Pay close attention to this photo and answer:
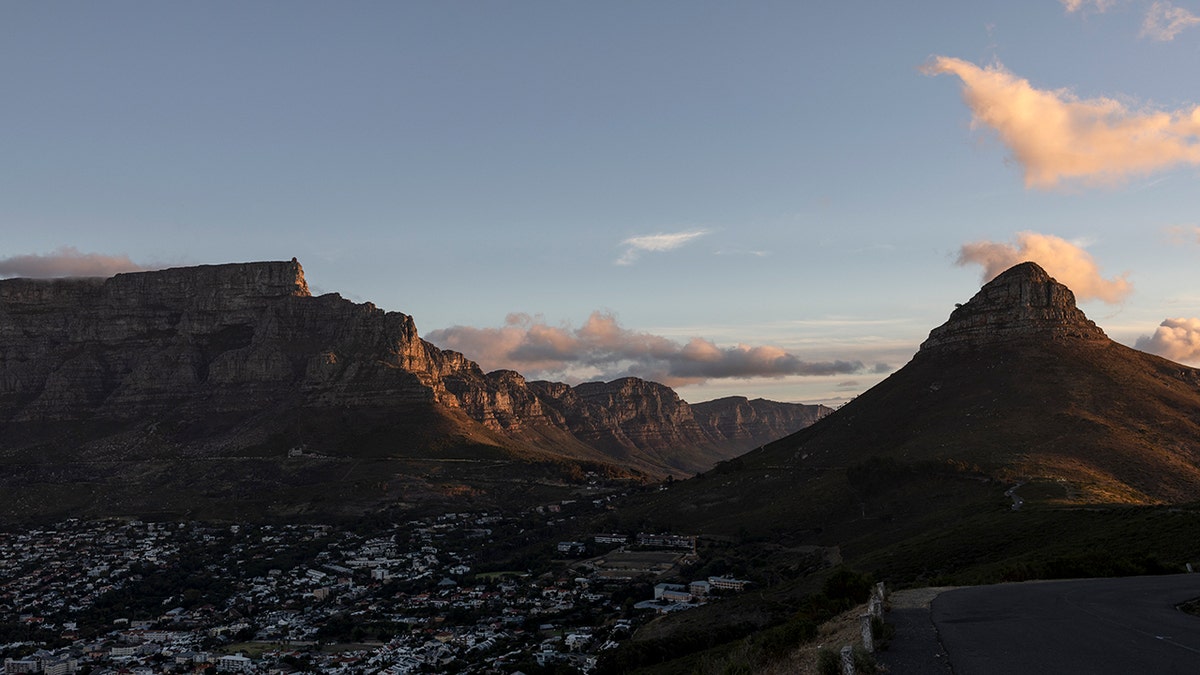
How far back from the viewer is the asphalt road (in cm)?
1792

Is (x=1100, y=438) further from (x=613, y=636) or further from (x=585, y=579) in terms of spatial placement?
(x=613, y=636)

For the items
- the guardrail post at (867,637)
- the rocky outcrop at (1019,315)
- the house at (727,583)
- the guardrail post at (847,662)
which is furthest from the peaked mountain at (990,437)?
the guardrail post at (847,662)

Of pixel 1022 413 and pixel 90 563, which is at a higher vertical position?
pixel 1022 413

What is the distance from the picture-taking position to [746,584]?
7512 centimetres

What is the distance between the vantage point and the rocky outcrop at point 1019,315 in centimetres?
13762

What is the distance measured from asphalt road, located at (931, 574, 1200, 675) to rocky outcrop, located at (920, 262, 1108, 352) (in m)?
117

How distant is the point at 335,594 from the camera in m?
102

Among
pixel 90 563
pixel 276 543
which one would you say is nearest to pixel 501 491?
pixel 276 543

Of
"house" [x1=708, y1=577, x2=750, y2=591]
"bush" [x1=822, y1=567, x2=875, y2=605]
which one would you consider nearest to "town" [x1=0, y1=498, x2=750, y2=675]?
"house" [x1=708, y1=577, x2=750, y2=591]

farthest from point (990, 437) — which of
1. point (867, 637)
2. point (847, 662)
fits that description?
point (847, 662)

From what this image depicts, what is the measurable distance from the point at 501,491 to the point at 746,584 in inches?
4222

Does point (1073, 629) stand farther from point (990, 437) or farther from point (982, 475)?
point (990, 437)

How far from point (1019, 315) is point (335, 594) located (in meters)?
110

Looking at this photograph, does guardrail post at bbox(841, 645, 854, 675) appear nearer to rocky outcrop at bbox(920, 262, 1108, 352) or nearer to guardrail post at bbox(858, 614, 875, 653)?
guardrail post at bbox(858, 614, 875, 653)
